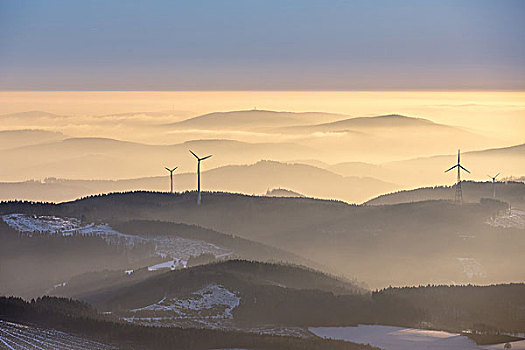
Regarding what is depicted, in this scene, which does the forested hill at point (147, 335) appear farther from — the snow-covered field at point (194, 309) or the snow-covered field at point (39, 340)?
the snow-covered field at point (194, 309)

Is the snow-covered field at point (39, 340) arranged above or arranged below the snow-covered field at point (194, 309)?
below

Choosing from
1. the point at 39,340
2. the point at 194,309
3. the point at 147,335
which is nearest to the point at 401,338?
the point at 147,335

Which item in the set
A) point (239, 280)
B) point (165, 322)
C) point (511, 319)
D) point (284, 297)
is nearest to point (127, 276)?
point (239, 280)

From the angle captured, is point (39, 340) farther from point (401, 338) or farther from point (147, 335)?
point (401, 338)

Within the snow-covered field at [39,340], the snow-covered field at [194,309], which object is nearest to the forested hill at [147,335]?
the snow-covered field at [39,340]

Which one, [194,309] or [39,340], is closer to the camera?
[39,340]

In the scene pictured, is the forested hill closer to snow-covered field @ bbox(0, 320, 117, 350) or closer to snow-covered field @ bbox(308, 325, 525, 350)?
snow-covered field @ bbox(0, 320, 117, 350)
